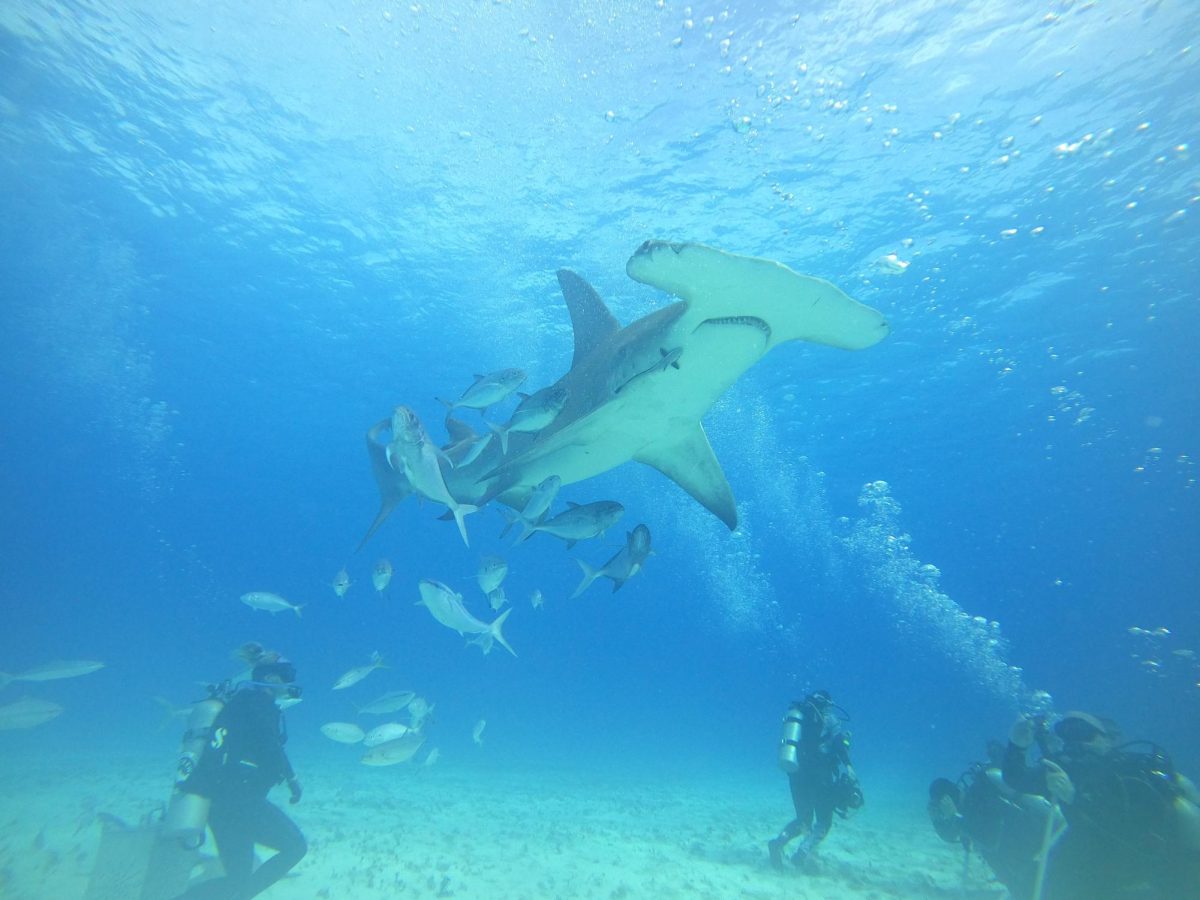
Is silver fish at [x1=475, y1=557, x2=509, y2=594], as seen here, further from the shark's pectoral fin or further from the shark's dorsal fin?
the shark's dorsal fin

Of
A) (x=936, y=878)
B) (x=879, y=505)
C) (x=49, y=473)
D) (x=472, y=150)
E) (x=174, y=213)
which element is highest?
(x=879, y=505)

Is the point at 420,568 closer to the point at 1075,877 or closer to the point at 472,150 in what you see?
the point at 472,150

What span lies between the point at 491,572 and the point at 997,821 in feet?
23.9

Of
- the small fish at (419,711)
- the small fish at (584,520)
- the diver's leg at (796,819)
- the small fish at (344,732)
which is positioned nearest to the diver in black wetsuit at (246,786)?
the small fish at (344,732)

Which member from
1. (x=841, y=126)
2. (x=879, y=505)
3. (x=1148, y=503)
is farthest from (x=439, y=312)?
(x=1148, y=503)

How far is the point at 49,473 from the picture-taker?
53781 millimetres

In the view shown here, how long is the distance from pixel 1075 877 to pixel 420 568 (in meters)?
76.1

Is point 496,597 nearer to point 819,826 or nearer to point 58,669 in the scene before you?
point 819,826

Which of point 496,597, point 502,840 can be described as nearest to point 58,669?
point 496,597

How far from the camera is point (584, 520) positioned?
600 centimetres

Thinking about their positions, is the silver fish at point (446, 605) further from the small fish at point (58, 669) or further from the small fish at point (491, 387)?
the small fish at point (58, 669)

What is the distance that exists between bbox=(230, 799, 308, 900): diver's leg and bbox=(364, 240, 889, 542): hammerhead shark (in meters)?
3.63

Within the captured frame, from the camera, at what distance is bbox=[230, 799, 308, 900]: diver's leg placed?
5.97m

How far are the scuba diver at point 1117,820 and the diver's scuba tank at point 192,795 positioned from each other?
8.22m
